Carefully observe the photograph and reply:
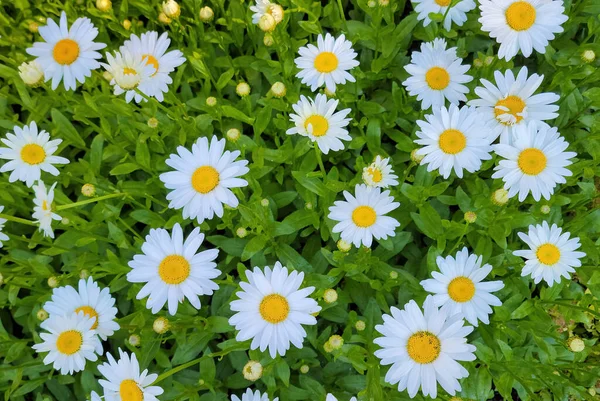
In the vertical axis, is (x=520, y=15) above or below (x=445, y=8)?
below

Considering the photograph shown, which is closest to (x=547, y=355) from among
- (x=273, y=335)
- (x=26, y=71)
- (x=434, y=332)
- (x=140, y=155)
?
(x=434, y=332)

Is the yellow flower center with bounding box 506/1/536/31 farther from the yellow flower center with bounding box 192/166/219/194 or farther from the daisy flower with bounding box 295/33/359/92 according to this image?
the yellow flower center with bounding box 192/166/219/194

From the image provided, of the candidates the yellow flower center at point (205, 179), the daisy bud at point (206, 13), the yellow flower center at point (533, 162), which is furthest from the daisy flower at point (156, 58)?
the yellow flower center at point (533, 162)

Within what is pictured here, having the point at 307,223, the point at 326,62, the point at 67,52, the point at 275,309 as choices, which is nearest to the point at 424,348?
the point at 275,309

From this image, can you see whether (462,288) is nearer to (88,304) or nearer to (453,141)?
(453,141)

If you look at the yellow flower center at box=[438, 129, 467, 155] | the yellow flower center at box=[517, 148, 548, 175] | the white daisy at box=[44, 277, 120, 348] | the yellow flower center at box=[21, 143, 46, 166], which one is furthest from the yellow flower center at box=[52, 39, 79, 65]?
the yellow flower center at box=[517, 148, 548, 175]

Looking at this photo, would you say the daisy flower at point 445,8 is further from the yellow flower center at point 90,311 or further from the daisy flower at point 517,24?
the yellow flower center at point 90,311

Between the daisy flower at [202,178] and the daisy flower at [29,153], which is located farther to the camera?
the daisy flower at [29,153]
